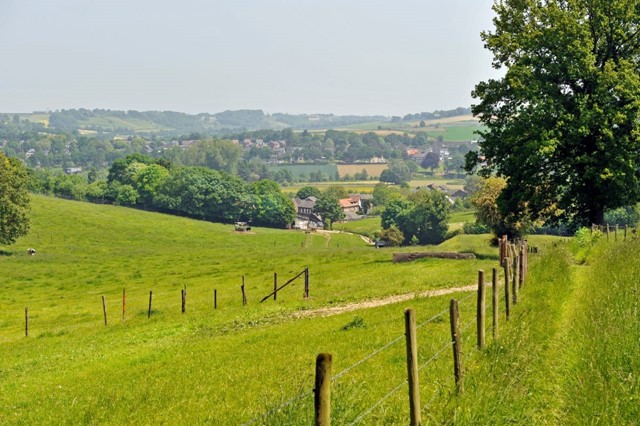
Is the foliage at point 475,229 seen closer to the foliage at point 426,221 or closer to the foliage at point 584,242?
the foliage at point 426,221

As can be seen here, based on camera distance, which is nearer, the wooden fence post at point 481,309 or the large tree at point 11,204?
the wooden fence post at point 481,309

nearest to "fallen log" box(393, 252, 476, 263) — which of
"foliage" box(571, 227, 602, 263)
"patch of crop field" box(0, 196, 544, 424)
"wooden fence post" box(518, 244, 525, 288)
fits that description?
"patch of crop field" box(0, 196, 544, 424)

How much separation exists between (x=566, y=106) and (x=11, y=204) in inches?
2738

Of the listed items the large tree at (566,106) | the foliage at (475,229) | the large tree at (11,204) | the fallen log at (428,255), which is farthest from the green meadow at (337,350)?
the foliage at (475,229)

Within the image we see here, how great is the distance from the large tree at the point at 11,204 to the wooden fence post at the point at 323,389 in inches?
3382

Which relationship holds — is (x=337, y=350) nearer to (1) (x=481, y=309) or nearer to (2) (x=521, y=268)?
(2) (x=521, y=268)

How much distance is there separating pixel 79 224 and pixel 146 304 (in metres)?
76.0

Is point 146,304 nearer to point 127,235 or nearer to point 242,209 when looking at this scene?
point 127,235

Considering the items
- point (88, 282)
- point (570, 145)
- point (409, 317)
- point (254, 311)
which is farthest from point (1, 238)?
point (409, 317)

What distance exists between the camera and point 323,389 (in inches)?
286

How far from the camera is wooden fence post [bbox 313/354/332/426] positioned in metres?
7.19

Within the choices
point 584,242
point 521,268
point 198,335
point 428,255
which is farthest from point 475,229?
point 521,268

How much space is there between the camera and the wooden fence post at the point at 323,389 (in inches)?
283

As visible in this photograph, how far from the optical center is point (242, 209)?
573 ft
